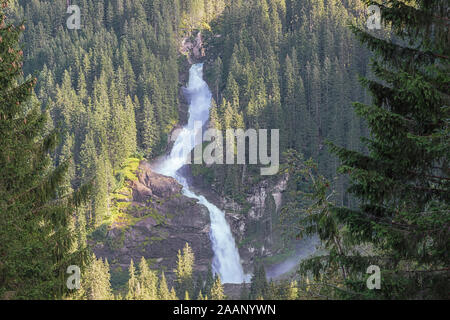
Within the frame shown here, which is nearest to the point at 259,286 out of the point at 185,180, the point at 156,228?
the point at 156,228

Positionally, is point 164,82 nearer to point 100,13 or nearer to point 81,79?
point 81,79

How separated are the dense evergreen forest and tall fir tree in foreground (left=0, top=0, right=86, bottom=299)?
38mm

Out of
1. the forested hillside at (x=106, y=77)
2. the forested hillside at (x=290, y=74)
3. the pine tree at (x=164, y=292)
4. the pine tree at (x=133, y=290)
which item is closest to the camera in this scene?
the pine tree at (x=133, y=290)

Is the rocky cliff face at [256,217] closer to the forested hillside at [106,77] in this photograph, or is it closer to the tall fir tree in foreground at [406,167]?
the forested hillside at [106,77]

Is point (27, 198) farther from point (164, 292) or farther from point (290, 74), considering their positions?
point (290, 74)

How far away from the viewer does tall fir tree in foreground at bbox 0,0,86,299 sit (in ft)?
42.4

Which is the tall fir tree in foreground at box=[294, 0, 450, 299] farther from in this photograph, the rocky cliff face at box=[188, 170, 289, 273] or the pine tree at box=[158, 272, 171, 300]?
→ the rocky cliff face at box=[188, 170, 289, 273]

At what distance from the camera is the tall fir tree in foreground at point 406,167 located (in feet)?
34.6

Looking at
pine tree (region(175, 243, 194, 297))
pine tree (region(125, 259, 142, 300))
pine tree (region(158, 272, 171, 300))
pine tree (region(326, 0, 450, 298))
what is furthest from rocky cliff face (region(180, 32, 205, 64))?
pine tree (region(326, 0, 450, 298))

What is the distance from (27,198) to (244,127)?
71539 mm

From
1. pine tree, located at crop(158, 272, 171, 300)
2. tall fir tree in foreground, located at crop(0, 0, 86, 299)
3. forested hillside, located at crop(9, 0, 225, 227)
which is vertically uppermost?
forested hillside, located at crop(9, 0, 225, 227)

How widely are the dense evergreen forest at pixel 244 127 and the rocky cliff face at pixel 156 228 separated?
1732 mm

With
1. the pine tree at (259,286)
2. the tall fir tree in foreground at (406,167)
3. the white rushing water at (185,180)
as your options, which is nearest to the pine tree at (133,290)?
the pine tree at (259,286)
